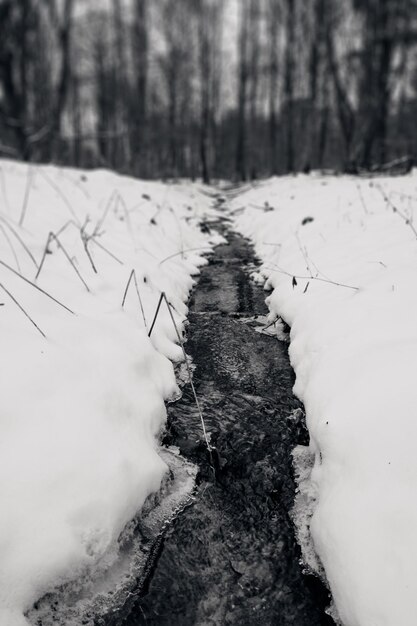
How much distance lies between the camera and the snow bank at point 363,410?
1.03 m

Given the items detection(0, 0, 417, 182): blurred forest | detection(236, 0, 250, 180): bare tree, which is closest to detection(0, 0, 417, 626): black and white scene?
detection(0, 0, 417, 182): blurred forest

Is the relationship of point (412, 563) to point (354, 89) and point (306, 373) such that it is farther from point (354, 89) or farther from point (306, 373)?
point (354, 89)

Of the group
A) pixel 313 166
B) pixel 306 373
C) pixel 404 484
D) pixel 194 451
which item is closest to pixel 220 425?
pixel 194 451

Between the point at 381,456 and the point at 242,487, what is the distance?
0.58m

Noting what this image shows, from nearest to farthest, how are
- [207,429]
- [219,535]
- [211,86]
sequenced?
[219,535]
[207,429]
[211,86]

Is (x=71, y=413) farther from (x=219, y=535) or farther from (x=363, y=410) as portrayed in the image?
(x=363, y=410)

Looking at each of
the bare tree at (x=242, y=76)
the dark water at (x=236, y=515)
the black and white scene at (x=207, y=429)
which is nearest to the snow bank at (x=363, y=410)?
the black and white scene at (x=207, y=429)

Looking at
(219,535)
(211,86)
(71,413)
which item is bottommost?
(219,535)

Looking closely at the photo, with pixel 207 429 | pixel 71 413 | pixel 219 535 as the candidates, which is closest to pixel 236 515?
pixel 219 535

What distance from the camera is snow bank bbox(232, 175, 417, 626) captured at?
1.03 meters

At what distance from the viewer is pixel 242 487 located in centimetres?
156

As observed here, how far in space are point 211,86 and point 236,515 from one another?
1917cm

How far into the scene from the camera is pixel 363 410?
142cm

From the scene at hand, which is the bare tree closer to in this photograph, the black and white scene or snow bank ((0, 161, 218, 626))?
the black and white scene
